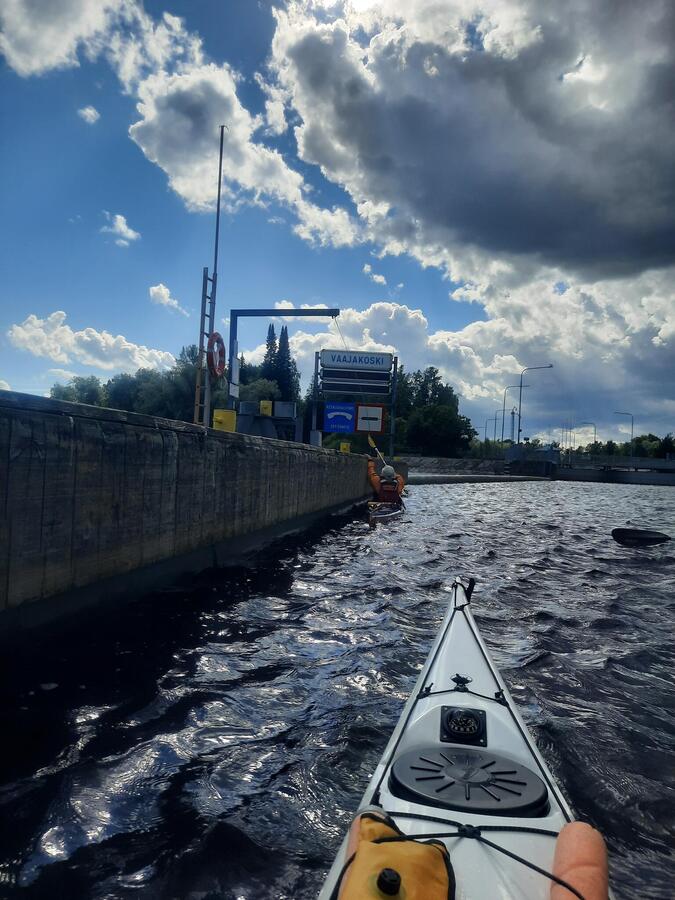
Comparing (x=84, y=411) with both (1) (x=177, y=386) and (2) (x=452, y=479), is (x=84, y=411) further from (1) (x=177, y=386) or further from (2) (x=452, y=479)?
(1) (x=177, y=386)

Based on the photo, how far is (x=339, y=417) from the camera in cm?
4578

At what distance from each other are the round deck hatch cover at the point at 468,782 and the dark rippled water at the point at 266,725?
718 millimetres

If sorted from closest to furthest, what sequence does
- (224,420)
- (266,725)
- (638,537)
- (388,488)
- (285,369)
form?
(266,725) → (224,420) → (638,537) → (388,488) → (285,369)

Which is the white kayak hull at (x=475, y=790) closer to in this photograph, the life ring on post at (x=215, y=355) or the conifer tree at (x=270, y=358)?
the life ring on post at (x=215, y=355)

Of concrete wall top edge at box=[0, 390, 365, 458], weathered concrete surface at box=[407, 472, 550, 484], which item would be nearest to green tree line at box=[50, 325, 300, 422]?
weathered concrete surface at box=[407, 472, 550, 484]

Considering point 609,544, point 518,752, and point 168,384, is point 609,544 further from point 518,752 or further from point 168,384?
point 168,384

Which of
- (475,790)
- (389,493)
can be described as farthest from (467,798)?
(389,493)

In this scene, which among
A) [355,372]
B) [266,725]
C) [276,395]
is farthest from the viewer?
[276,395]

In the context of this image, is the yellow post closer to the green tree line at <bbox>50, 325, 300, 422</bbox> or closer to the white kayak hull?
the white kayak hull

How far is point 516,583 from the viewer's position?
34.9 feet

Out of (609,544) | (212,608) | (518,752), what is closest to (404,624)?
(212,608)

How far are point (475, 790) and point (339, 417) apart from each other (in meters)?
43.2

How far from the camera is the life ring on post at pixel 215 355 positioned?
12.1m

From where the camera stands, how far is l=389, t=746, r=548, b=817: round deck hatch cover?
2.62 meters
